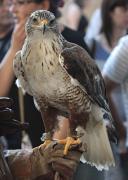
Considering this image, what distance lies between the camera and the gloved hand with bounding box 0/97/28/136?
1945 millimetres

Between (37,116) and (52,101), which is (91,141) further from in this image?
(37,116)

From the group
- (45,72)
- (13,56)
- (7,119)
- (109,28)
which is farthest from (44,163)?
(109,28)

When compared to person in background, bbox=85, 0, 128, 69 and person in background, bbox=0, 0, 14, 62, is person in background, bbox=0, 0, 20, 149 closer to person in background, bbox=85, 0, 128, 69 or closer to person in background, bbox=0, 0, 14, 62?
person in background, bbox=0, 0, 14, 62

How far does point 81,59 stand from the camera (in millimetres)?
1958

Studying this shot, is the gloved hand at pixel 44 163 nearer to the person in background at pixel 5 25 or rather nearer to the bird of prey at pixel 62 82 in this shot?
the bird of prey at pixel 62 82

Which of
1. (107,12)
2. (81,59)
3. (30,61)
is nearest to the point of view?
(30,61)

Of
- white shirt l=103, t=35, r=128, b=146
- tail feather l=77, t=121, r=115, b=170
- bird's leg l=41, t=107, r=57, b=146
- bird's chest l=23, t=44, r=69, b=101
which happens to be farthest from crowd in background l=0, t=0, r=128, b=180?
bird's chest l=23, t=44, r=69, b=101

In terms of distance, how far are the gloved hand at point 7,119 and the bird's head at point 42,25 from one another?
0.77 ft

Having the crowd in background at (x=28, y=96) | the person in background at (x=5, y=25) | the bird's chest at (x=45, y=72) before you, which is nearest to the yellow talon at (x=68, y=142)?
the bird's chest at (x=45, y=72)

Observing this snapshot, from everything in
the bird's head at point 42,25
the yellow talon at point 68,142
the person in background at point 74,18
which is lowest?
the person in background at point 74,18

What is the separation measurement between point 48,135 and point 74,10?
3405 mm

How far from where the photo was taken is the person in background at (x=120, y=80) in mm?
2486

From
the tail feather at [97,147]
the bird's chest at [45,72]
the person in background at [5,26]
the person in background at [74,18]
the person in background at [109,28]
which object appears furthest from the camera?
the person in background at [74,18]

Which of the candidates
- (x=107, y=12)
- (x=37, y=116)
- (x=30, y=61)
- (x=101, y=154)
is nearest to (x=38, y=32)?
(x=30, y=61)
